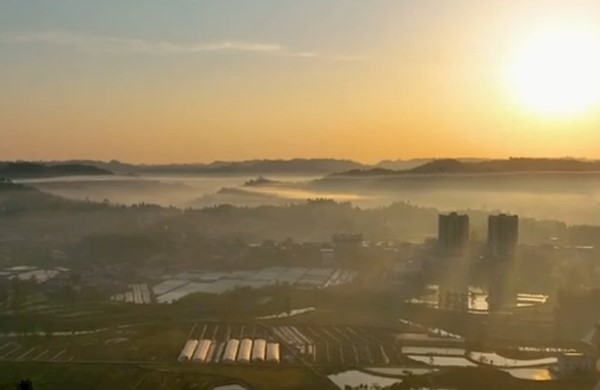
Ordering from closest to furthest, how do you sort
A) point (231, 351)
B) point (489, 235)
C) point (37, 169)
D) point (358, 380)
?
point (358, 380) < point (231, 351) < point (489, 235) < point (37, 169)

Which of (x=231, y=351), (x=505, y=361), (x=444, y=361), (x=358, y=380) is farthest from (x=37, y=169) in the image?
(x=505, y=361)

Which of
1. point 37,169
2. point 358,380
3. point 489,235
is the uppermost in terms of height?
point 37,169

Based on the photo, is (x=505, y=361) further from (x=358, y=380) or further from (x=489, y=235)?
(x=489, y=235)

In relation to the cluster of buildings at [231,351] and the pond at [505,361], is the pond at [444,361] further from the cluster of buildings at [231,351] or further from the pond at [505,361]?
the cluster of buildings at [231,351]

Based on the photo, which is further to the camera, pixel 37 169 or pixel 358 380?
pixel 37 169

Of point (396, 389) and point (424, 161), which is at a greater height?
point (424, 161)

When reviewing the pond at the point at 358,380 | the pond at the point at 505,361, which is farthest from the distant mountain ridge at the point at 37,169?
the pond at the point at 505,361

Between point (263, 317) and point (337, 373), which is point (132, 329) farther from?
point (337, 373)

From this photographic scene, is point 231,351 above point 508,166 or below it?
below

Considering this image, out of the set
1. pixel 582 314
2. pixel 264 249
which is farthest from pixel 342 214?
pixel 582 314
